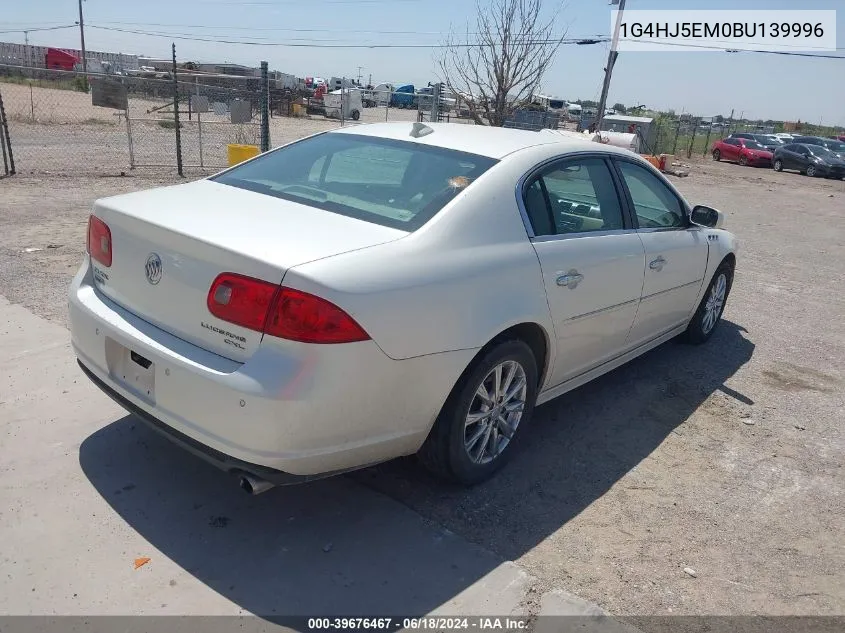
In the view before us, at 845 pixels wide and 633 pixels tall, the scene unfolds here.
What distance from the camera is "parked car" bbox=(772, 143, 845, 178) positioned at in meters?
29.8

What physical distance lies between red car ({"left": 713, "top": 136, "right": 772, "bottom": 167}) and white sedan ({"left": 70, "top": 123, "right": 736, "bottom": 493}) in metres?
32.2

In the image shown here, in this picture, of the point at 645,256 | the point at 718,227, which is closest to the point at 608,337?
the point at 645,256

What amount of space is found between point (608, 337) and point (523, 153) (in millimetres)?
1196

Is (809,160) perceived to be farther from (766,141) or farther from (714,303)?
(714,303)

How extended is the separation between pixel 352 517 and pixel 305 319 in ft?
3.57

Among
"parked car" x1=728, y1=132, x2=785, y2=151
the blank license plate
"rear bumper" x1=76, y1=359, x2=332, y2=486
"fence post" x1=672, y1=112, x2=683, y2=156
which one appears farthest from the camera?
"fence post" x1=672, y1=112, x2=683, y2=156

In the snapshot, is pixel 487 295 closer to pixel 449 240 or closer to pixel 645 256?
pixel 449 240

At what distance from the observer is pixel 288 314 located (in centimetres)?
249

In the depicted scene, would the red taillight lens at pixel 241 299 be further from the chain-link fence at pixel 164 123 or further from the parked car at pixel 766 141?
the parked car at pixel 766 141

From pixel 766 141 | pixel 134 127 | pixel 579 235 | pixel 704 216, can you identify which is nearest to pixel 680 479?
pixel 579 235

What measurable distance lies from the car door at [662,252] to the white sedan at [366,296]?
3.6 inches

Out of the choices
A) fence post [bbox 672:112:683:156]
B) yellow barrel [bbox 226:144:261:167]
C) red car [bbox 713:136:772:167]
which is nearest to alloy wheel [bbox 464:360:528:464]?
yellow barrel [bbox 226:144:261:167]

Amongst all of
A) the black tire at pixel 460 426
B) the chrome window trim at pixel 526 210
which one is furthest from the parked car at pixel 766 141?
the black tire at pixel 460 426

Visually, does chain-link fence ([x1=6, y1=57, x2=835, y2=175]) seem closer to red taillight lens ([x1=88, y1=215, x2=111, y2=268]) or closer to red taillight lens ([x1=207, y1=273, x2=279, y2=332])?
red taillight lens ([x1=88, y1=215, x2=111, y2=268])
